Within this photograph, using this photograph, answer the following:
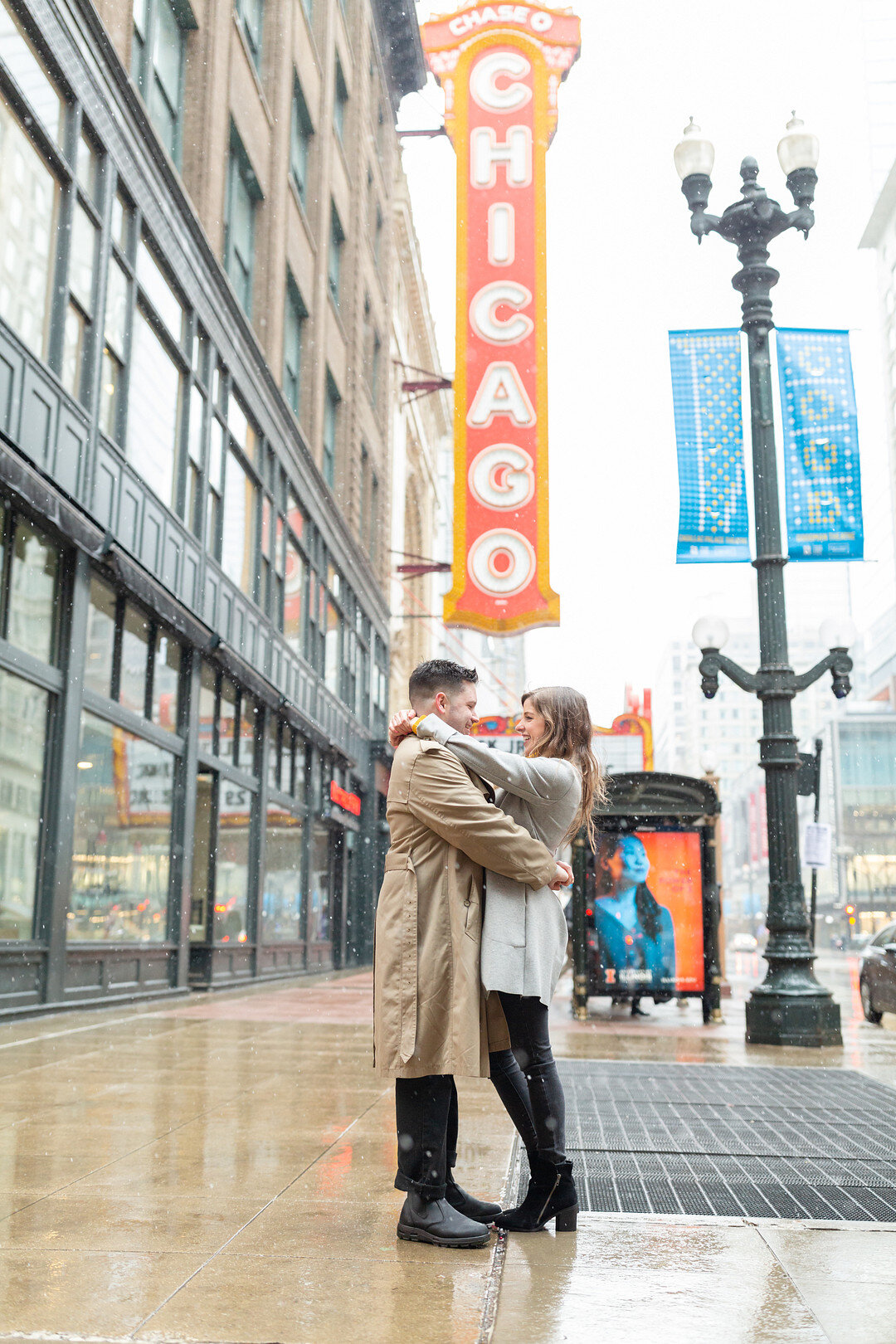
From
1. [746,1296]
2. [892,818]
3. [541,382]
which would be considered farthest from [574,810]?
[892,818]

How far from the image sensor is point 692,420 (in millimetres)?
12227

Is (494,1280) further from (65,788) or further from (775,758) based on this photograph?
(65,788)

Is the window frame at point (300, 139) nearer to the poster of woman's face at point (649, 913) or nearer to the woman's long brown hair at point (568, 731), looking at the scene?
the poster of woman's face at point (649, 913)

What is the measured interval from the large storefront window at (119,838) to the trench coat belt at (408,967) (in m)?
8.56

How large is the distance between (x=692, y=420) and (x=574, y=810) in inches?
340

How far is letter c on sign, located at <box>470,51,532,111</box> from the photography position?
→ 2481 cm

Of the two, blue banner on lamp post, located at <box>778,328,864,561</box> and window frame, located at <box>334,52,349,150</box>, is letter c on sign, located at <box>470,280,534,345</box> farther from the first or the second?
blue banner on lamp post, located at <box>778,328,864,561</box>

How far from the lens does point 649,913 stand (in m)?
13.2

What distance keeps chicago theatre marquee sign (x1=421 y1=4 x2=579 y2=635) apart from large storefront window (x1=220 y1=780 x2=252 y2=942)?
5.45 m

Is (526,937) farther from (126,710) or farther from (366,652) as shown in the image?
(366,652)

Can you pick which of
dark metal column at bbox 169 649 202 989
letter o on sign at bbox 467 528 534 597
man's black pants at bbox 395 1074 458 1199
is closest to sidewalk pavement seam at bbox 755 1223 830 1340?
man's black pants at bbox 395 1074 458 1199

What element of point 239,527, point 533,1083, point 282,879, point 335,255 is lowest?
point 533,1083

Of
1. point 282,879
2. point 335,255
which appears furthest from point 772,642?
point 335,255

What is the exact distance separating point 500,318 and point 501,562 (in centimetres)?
502
